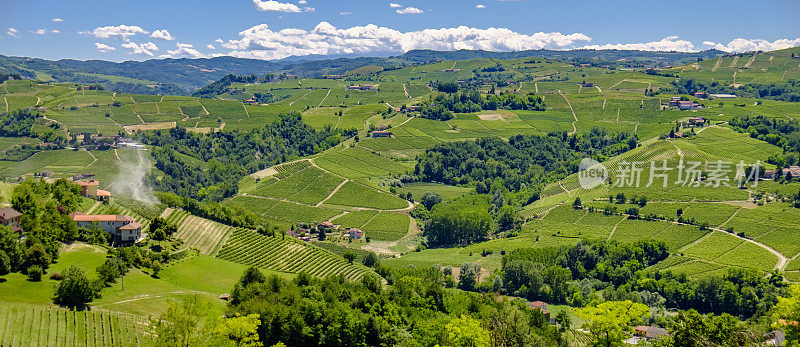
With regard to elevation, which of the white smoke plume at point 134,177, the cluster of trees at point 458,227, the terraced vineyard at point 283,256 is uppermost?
the terraced vineyard at point 283,256

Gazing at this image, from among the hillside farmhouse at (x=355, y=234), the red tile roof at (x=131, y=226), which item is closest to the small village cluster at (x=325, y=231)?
the hillside farmhouse at (x=355, y=234)

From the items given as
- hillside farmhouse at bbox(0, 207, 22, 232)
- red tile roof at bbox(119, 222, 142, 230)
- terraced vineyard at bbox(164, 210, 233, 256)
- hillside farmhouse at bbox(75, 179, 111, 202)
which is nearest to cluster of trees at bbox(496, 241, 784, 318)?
terraced vineyard at bbox(164, 210, 233, 256)

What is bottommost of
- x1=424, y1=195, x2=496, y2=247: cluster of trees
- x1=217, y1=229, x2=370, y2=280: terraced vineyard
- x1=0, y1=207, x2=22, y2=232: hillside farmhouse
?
x1=424, y1=195, x2=496, y2=247: cluster of trees

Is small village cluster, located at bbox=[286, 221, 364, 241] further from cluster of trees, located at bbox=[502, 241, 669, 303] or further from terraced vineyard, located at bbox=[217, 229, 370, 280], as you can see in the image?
cluster of trees, located at bbox=[502, 241, 669, 303]

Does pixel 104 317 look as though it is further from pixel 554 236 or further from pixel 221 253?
pixel 554 236

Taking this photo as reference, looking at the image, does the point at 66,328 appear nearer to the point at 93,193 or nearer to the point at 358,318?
the point at 358,318

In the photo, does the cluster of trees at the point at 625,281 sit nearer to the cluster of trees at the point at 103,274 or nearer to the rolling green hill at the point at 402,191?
the rolling green hill at the point at 402,191

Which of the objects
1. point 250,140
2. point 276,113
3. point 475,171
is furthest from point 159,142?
point 475,171

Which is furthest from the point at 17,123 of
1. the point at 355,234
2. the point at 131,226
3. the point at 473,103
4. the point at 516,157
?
the point at 516,157
